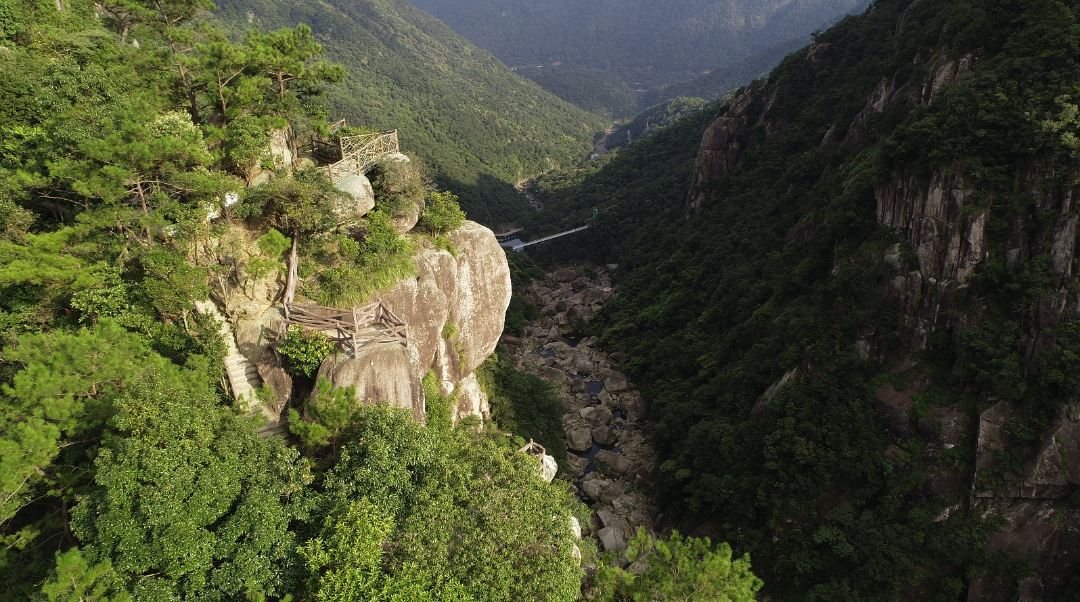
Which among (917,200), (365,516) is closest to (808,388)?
(917,200)

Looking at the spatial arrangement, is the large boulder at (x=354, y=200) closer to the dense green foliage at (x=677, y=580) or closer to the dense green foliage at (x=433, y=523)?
the dense green foliage at (x=433, y=523)

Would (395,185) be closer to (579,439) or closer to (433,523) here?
(433,523)

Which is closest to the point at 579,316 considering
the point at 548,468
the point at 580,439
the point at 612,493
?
the point at 580,439

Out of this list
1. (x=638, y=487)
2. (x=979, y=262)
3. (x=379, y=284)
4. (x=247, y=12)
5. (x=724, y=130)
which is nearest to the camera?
(x=379, y=284)

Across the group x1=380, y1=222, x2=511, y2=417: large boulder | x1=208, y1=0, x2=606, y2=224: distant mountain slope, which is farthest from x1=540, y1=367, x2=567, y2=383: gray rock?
x1=208, y1=0, x2=606, y2=224: distant mountain slope

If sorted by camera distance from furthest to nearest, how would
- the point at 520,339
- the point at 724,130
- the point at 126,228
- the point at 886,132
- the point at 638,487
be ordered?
the point at 724,130 < the point at 520,339 < the point at 886,132 < the point at 638,487 < the point at 126,228

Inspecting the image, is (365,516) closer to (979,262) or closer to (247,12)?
(979,262)
